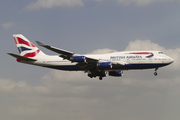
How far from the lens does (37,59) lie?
62.7 metres

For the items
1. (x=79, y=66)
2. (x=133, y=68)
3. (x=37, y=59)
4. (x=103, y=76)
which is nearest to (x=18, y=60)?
(x=37, y=59)

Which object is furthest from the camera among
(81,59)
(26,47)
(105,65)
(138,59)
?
(26,47)

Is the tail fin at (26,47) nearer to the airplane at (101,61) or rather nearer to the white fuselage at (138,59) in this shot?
the airplane at (101,61)

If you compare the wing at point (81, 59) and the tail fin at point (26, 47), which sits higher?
the tail fin at point (26, 47)

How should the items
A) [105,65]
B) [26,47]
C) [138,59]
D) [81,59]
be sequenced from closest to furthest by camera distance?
[81,59] < [105,65] < [138,59] < [26,47]

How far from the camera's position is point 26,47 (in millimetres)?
65625

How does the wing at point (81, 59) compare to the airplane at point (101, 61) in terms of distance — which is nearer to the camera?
the wing at point (81, 59)

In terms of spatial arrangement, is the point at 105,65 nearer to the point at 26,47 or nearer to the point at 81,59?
the point at 81,59

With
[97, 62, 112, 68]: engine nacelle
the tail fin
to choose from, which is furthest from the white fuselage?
the tail fin

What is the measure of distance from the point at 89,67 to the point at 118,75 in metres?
10.5

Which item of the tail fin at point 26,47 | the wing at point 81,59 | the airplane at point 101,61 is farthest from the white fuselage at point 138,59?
the tail fin at point 26,47

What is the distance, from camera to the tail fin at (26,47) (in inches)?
2552

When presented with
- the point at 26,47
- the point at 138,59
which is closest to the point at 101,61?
the point at 138,59

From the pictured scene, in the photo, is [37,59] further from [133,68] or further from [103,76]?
[133,68]
